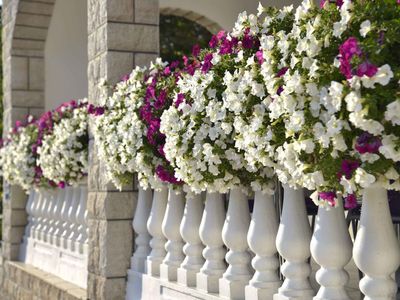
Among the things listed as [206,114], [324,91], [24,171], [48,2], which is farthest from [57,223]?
[324,91]

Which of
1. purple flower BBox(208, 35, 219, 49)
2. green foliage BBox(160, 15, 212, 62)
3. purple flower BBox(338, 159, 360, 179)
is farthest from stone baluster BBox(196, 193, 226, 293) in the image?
green foliage BBox(160, 15, 212, 62)

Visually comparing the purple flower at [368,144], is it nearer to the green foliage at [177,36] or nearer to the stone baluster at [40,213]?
the stone baluster at [40,213]

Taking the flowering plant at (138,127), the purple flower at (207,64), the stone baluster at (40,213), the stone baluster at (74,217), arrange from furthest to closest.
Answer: the stone baluster at (40,213)
the stone baluster at (74,217)
the flowering plant at (138,127)
the purple flower at (207,64)

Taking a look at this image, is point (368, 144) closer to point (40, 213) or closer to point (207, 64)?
point (207, 64)

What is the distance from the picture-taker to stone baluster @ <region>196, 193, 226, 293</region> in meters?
3.68

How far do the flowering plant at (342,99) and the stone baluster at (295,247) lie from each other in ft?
1.51

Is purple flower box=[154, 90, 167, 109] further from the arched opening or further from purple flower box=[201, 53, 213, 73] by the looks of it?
the arched opening

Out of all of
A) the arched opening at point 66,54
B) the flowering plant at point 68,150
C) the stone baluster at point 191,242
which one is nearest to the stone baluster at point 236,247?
the stone baluster at point 191,242

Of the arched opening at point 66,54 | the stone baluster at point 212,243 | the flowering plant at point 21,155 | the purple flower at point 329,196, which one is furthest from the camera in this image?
the arched opening at point 66,54

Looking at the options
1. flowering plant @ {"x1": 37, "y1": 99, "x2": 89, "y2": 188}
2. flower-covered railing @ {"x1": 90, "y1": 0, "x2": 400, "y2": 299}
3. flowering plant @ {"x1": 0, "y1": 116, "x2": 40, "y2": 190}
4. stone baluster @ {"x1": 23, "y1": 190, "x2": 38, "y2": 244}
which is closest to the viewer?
flower-covered railing @ {"x1": 90, "y1": 0, "x2": 400, "y2": 299}

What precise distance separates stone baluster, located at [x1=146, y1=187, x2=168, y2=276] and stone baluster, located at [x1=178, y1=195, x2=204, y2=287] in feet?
1.22

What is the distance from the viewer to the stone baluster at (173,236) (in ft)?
13.6

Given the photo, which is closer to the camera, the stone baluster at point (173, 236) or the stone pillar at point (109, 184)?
the stone baluster at point (173, 236)

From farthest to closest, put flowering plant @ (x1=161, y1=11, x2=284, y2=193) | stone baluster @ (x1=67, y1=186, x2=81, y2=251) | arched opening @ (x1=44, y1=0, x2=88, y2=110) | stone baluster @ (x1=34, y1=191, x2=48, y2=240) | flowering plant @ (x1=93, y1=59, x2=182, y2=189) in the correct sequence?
arched opening @ (x1=44, y1=0, x2=88, y2=110)
stone baluster @ (x1=34, y1=191, x2=48, y2=240)
stone baluster @ (x1=67, y1=186, x2=81, y2=251)
flowering plant @ (x1=93, y1=59, x2=182, y2=189)
flowering plant @ (x1=161, y1=11, x2=284, y2=193)
